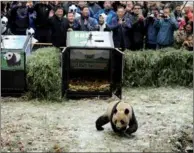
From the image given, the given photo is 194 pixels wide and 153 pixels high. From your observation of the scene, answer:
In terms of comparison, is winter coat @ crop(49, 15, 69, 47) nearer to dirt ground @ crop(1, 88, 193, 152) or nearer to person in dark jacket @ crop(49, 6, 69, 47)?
person in dark jacket @ crop(49, 6, 69, 47)

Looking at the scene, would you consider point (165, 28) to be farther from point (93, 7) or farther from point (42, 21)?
point (42, 21)

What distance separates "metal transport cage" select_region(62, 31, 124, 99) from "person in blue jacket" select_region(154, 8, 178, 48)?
1389 millimetres

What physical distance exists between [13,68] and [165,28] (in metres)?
3.22

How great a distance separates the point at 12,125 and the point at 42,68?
1843 millimetres

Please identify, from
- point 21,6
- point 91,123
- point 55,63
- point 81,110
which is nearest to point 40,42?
point 21,6

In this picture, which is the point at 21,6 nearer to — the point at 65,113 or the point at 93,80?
the point at 93,80

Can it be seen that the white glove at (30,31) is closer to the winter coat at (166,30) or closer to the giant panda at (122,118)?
the winter coat at (166,30)

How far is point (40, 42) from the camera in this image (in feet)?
38.7

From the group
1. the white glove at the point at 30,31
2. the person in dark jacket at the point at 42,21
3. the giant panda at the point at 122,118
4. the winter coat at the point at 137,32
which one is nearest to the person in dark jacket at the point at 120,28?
the winter coat at the point at 137,32

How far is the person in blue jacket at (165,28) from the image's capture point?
1134cm

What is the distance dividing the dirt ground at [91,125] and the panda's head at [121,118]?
0.58 feet

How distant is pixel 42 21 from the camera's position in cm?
1156

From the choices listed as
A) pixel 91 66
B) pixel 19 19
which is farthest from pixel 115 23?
pixel 19 19

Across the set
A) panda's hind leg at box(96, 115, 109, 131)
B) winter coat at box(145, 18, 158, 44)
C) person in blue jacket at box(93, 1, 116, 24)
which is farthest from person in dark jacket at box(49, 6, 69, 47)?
panda's hind leg at box(96, 115, 109, 131)
